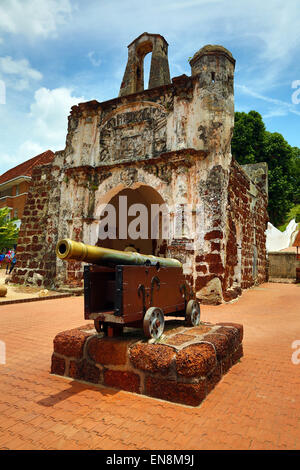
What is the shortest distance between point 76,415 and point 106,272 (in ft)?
4.73

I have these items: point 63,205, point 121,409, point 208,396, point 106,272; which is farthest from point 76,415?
point 63,205

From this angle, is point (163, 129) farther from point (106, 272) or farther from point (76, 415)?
point (76, 415)

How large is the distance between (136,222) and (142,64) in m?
6.28

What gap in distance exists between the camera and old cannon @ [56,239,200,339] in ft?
10.1

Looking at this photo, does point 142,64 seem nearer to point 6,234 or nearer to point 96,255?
point 96,255

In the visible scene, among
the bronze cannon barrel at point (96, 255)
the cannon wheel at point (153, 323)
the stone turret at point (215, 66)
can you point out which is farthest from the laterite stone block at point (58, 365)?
the stone turret at point (215, 66)

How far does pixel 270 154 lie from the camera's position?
27.5 m

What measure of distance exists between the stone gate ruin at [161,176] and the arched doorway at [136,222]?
0.12m

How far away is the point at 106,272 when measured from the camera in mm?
3555

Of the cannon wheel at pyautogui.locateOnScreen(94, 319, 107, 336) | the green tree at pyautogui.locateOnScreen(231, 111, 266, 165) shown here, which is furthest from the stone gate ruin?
the green tree at pyautogui.locateOnScreen(231, 111, 266, 165)

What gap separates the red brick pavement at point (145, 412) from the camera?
6.93ft

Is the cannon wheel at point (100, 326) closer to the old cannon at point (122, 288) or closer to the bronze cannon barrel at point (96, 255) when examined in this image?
the old cannon at point (122, 288)

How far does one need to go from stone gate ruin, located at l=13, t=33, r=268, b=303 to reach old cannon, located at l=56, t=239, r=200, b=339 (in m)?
4.72

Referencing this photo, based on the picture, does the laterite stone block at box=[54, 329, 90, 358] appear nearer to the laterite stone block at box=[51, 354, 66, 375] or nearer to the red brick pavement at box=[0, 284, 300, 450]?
the laterite stone block at box=[51, 354, 66, 375]
